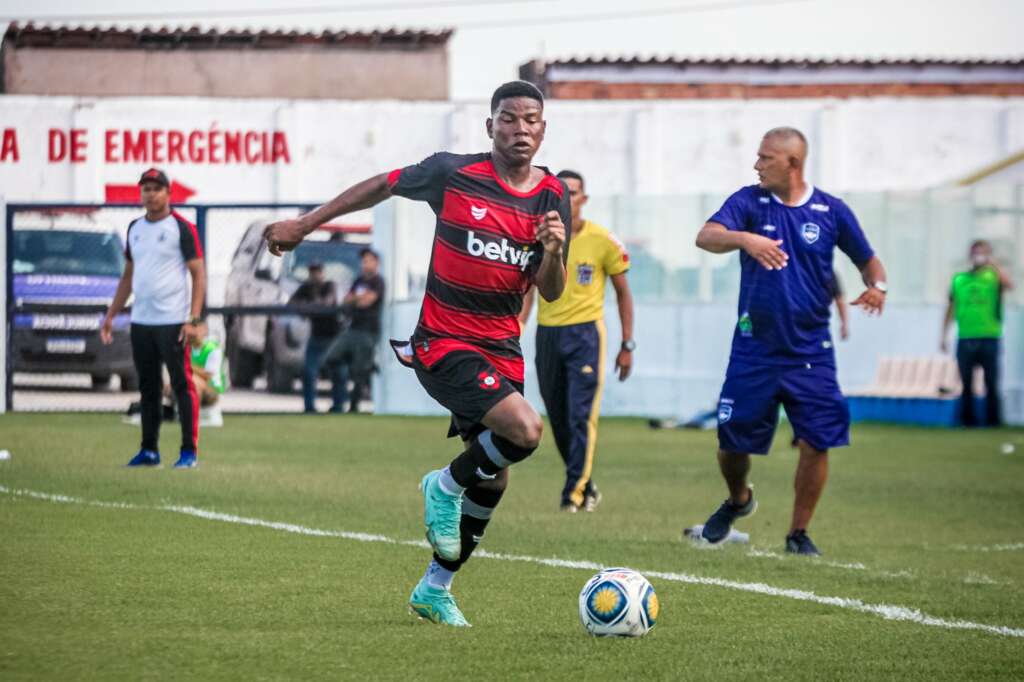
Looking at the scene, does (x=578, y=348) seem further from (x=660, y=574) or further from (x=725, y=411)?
(x=660, y=574)

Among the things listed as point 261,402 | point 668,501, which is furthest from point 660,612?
point 261,402

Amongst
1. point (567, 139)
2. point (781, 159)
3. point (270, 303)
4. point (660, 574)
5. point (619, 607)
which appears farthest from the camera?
point (567, 139)

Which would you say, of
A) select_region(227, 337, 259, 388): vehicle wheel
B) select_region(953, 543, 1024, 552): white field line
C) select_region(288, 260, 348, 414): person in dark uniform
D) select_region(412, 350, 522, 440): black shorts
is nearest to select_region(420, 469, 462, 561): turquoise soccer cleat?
select_region(412, 350, 522, 440): black shorts

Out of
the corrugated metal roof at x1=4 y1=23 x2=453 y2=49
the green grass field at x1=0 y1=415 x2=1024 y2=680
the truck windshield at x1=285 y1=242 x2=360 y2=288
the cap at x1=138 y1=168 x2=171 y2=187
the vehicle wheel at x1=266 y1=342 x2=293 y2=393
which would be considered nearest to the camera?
the green grass field at x1=0 y1=415 x2=1024 y2=680

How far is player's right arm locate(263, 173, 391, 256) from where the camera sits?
7.04m

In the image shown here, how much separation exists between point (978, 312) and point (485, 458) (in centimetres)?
1486

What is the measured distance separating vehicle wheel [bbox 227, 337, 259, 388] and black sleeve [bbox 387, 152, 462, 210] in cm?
1519

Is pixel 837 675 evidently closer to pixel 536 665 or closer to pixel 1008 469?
pixel 536 665

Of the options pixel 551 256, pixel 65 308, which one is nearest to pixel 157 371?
pixel 551 256

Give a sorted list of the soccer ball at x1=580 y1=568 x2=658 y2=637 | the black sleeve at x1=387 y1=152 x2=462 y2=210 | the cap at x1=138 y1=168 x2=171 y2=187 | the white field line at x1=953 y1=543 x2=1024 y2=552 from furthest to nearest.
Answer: the cap at x1=138 y1=168 x2=171 y2=187
the white field line at x1=953 y1=543 x2=1024 y2=552
the black sleeve at x1=387 y1=152 x2=462 y2=210
the soccer ball at x1=580 y1=568 x2=658 y2=637

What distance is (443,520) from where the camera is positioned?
7020 millimetres

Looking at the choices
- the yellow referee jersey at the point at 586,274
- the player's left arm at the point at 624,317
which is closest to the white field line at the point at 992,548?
the player's left arm at the point at 624,317

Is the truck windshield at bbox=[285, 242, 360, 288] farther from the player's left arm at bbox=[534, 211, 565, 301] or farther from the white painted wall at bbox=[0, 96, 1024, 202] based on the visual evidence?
the player's left arm at bbox=[534, 211, 565, 301]

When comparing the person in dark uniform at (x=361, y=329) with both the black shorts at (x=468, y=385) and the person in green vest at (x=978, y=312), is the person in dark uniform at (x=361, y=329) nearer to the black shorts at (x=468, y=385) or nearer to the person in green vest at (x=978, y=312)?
the person in green vest at (x=978, y=312)
